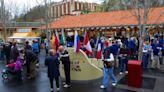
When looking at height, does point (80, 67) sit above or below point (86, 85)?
above

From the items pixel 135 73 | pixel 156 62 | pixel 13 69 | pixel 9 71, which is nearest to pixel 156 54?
pixel 156 62

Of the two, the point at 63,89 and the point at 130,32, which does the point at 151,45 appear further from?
the point at 130,32

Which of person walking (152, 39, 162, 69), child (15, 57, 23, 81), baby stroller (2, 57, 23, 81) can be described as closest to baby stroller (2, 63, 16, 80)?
baby stroller (2, 57, 23, 81)

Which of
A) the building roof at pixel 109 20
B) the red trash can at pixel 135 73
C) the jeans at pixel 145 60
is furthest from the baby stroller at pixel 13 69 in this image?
the building roof at pixel 109 20

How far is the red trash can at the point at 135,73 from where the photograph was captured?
938 cm

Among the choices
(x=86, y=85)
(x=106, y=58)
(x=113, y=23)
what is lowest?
(x=86, y=85)

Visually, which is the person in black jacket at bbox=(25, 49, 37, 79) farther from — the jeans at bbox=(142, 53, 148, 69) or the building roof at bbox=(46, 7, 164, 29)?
the building roof at bbox=(46, 7, 164, 29)

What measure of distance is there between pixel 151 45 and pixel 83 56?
488cm

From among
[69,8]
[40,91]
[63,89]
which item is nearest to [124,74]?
[63,89]

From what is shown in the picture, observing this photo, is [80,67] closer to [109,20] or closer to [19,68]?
[19,68]

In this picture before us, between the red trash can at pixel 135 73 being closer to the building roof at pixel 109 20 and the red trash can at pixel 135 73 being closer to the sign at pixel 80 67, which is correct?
the sign at pixel 80 67

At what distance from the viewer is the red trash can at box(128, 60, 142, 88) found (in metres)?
9.38

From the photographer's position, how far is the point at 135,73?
9492 millimetres

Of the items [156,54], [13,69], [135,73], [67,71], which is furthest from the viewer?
[156,54]
